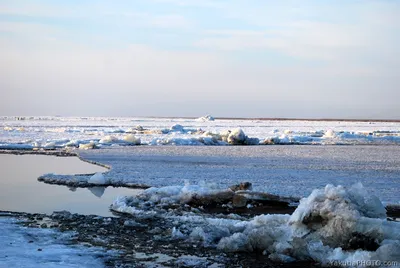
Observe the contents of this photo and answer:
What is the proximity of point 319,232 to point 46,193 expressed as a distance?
620cm

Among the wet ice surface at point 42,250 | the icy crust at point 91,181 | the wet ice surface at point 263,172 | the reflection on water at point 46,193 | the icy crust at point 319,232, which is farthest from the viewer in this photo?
the icy crust at point 91,181

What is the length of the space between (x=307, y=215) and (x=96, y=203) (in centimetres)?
439

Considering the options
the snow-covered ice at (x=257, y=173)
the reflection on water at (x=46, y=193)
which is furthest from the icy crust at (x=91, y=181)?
the reflection on water at (x=46, y=193)

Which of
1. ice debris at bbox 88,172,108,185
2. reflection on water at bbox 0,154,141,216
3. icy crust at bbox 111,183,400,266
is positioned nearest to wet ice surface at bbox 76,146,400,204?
ice debris at bbox 88,172,108,185

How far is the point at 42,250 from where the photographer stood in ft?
18.0

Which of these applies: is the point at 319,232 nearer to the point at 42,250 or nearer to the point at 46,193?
the point at 42,250

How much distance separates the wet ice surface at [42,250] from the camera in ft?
16.5

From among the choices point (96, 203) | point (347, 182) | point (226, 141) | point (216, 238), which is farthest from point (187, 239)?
point (226, 141)

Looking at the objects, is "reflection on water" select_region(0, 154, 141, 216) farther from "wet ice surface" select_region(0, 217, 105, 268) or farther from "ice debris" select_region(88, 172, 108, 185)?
"wet ice surface" select_region(0, 217, 105, 268)

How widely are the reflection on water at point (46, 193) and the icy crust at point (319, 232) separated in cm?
238

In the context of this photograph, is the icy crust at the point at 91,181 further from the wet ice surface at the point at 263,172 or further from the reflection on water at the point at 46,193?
the reflection on water at the point at 46,193

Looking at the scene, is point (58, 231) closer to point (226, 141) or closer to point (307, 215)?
point (307, 215)

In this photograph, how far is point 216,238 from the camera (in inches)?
242

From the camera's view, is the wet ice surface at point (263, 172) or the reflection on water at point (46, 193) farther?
the wet ice surface at point (263, 172)
